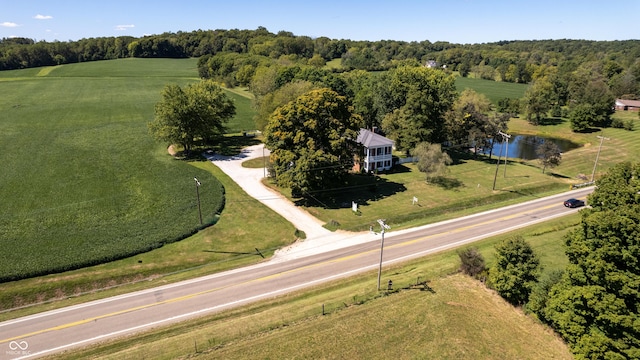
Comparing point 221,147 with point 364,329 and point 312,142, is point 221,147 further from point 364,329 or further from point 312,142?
point 364,329

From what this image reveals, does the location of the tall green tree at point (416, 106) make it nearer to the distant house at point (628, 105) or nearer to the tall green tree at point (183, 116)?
the tall green tree at point (183, 116)

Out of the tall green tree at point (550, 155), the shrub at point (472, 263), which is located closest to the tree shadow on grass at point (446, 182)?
the tall green tree at point (550, 155)

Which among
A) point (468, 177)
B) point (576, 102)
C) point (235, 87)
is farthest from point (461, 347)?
point (235, 87)

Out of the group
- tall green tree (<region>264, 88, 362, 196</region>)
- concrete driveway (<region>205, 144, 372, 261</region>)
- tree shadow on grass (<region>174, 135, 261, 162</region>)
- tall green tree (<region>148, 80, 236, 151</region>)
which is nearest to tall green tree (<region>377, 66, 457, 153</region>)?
tall green tree (<region>264, 88, 362, 196</region>)

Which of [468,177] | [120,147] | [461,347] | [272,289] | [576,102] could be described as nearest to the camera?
[461,347]

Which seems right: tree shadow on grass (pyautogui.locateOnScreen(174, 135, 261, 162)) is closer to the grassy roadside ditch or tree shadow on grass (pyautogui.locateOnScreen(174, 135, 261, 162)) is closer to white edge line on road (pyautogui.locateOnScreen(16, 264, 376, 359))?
white edge line on road (pyautogui.locateOnScreen(16, 264, 376, 359))

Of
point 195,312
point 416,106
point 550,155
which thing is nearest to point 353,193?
point 416,106

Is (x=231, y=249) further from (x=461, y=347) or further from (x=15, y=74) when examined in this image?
(x=15, y=74)
